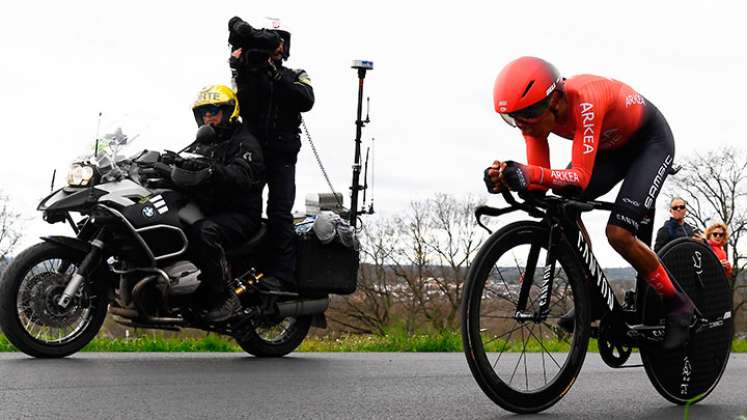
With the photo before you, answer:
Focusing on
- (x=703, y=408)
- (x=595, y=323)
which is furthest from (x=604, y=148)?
(x=703, y=408)

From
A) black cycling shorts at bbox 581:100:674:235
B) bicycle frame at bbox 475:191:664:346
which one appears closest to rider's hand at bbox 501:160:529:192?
bicycle frame at bbox 475:191:664:346

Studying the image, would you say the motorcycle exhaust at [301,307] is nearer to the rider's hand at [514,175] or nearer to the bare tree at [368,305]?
the rider's hand at [514,175]

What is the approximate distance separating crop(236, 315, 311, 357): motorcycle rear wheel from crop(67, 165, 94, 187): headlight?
1.76 m

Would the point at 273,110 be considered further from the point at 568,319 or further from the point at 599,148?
the point at 568,319

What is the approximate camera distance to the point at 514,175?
5.05 meters

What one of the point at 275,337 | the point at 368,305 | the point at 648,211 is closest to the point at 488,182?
the point at 648,211

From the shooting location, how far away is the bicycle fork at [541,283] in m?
5.33

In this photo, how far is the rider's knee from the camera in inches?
225

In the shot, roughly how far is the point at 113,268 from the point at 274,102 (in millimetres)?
1904

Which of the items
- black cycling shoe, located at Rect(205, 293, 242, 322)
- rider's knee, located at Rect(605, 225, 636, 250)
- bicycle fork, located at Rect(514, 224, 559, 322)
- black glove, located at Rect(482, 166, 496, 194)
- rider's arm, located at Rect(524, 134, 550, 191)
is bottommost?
black cycling shoe, located at Rect(205, 293, 242, 322)

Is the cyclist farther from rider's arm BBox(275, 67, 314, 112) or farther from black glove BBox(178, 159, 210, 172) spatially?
rider's arm BBox(275, 67, 314, 112)

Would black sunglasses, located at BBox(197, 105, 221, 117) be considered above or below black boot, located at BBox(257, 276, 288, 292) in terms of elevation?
above

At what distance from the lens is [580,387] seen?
22.7 ft

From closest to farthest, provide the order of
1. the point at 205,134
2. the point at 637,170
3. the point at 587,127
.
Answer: the point at 587,127
the point at 637,170
the point at 205,134
